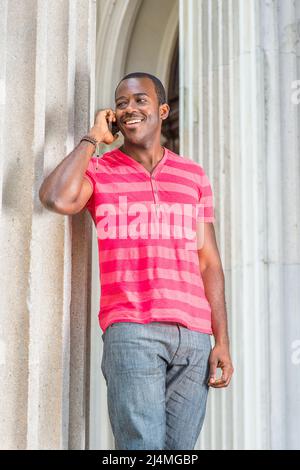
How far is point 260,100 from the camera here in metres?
4.70

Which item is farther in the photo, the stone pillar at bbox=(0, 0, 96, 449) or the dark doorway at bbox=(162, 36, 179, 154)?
the dark doorway at bbox=(162, 36, 179, 154)

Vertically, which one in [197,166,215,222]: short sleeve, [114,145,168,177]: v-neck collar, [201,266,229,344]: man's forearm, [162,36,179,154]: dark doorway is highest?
[162,36,179,154]: dark doorway

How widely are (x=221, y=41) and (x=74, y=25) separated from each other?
177 cm

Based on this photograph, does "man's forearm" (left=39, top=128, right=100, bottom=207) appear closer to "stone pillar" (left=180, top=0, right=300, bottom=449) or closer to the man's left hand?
the man's left hand

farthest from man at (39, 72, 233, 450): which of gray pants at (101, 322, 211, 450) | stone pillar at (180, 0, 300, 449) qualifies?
stone pillar at (180, 0, 300, 449)

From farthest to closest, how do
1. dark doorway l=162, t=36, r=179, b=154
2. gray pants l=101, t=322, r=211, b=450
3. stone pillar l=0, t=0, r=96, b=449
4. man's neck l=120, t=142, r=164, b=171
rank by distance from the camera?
dark doorway l=162, t=36, r=179, b=154, man's neck l=120, t=142, r=164, b=171, stone pillar l=0, t=0, r=96, b=449, gray pants l=101, t=322, r=211, b=450

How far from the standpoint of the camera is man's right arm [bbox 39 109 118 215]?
2926 mm

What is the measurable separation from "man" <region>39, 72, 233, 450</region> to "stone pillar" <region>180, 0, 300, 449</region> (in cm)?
132

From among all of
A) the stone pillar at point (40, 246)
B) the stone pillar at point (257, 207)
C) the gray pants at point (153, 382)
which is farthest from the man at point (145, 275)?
the stone pillar at point (257, 207)

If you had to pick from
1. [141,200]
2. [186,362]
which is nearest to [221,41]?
[141,200]

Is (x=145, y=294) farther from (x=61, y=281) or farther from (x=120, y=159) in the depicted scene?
(x=120, y=159)

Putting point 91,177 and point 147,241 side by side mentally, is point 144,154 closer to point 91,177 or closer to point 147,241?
point 91,177

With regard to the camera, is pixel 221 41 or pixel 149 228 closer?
pixel 149 228

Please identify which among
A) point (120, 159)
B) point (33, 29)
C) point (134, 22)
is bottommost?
point (120, 159)
